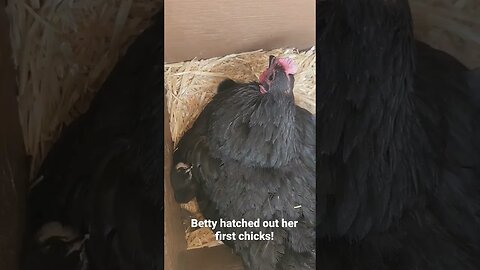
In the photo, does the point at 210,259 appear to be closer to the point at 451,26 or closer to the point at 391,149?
the point at 391,149

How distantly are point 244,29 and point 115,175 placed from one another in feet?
0.57

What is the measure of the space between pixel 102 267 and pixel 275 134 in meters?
0.19

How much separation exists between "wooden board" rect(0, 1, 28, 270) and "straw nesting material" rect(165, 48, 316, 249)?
0.14 m

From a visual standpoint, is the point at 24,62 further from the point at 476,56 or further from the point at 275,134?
the point at 476,56

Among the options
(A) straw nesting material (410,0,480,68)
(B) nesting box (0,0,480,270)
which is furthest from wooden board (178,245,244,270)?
(A) straw nesting material (410,0,480,68)

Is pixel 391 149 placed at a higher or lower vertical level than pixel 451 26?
lower

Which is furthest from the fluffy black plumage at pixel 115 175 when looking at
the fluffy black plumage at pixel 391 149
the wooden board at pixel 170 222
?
the fluffy black plumage at pixel 391 149

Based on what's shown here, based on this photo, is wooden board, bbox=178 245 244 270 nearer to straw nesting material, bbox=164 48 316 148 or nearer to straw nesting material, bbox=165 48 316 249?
straw nesting material, bbox=165 48 316 249

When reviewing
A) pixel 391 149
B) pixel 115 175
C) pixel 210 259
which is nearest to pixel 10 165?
pixel 115 175

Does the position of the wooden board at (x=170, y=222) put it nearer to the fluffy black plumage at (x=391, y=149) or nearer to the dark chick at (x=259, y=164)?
the dark chick at (x=259, y=164)

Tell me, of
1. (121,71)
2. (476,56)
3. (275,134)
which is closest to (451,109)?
(476,56)

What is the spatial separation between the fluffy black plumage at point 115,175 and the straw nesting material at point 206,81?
0.06 feet

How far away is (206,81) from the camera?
1.60 feet

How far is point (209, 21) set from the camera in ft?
1.60
